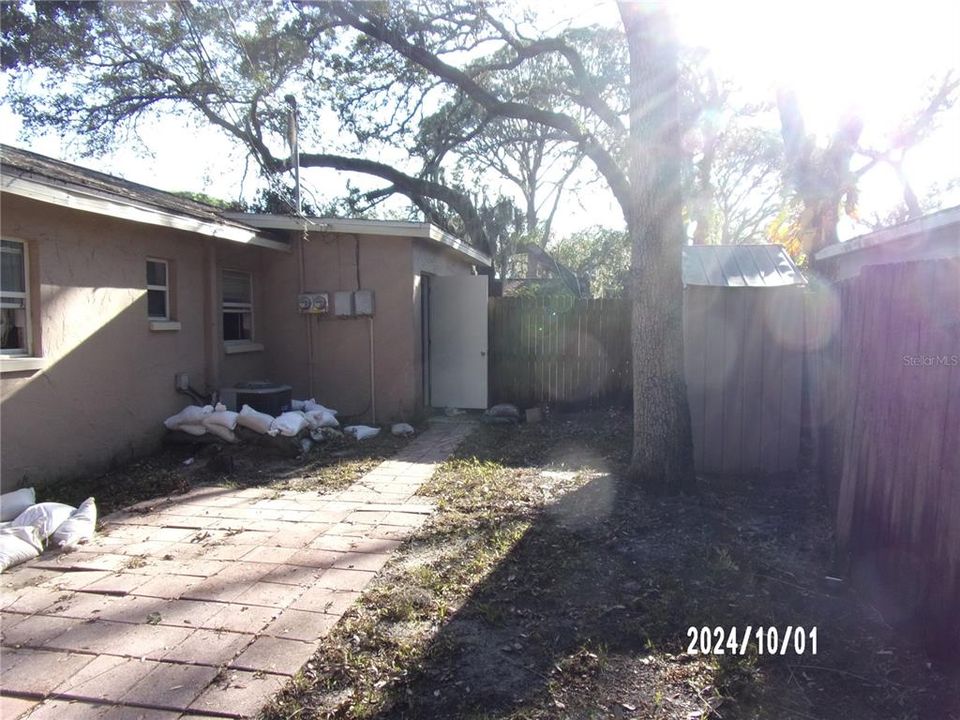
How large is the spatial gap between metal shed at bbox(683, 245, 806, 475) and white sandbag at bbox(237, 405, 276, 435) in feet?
15.9

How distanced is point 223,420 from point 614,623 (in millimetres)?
5627

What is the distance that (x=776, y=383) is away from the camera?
5.84m

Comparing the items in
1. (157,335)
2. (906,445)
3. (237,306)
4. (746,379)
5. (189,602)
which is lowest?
(189,602)

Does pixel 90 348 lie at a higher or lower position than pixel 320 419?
higher

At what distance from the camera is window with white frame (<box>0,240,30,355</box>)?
18.0 ft

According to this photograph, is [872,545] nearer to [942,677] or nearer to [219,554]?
[942,677]

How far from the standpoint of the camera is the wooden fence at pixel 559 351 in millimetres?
9945

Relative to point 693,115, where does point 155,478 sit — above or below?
below

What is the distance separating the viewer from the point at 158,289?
7.52 metres

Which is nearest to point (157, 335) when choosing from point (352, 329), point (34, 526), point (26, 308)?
point (26, 308)

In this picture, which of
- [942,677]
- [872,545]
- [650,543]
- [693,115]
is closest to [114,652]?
[650,543]

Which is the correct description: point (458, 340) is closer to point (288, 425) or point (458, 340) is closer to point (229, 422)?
point (288, 425)

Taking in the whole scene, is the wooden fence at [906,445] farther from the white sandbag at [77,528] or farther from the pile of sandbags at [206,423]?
the pile of sandbags at [206,423]

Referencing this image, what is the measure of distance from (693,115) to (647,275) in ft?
46.2
